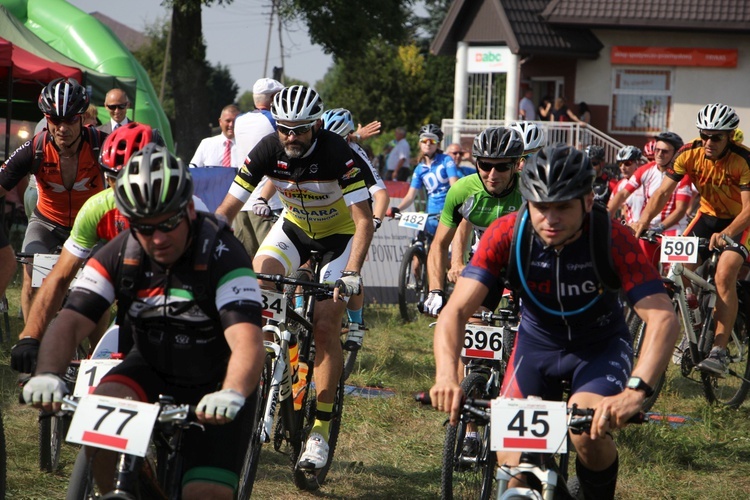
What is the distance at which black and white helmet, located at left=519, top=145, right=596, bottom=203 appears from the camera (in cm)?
404

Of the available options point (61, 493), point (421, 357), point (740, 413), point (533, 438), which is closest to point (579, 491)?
point (533, 438)

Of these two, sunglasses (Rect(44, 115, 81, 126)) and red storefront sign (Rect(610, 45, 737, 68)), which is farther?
red storefront sign (Rect(610, 45, 737, 68))

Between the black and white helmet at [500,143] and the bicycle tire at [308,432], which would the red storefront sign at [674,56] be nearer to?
the black and white helmet at [500,143]

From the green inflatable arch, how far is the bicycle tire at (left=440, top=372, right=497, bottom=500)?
14.5 m

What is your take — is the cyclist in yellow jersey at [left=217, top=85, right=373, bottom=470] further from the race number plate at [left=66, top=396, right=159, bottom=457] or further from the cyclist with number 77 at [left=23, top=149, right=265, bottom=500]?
the race number plate at [left=66, top=396, right=159, bottom=457]

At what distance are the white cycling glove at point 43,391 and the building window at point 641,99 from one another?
30.6m

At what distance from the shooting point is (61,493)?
5797 mm

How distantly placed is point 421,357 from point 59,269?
6128 millimetres

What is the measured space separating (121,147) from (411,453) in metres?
3.29

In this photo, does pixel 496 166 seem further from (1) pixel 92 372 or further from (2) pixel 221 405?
(2) pixel 221 405

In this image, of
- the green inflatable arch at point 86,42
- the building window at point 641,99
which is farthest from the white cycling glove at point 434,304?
the building window at point 641,99

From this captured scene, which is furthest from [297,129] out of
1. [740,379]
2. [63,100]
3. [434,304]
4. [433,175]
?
[433,175]

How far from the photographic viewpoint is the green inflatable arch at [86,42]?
769 inches

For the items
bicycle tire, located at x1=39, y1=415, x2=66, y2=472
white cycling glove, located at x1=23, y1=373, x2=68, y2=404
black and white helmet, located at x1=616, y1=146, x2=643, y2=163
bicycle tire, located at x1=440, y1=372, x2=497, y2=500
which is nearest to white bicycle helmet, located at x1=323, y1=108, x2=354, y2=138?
bicycle tire, located at x1=440, y1=372, x2=497, y2=500
